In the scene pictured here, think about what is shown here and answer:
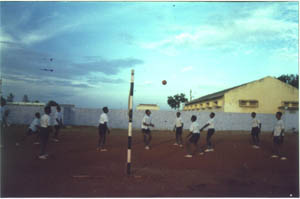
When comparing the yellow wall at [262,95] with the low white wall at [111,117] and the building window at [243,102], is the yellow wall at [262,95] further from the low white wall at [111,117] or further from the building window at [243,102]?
the low white wall at [111,117]

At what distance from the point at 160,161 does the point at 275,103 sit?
94.7 ft

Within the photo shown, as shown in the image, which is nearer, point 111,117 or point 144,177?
point 144,177

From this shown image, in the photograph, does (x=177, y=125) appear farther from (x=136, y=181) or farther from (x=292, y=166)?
(x=136, y=181)

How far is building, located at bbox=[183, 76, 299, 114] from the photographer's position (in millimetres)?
31172

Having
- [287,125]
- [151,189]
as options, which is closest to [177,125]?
[151,189]

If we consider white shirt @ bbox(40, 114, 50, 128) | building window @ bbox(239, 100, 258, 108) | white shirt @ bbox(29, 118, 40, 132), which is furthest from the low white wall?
white shirt @ bbox(40, 114, 50, 128)

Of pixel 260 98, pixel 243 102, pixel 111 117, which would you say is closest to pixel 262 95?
pixel 260 98

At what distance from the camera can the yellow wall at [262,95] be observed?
31156 mm

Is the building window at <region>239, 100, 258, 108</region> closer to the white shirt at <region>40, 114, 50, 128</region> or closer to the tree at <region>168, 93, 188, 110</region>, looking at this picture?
the white shirt at <region>40, 114, 50, 128</region>

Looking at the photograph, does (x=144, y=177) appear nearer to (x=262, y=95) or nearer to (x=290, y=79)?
(x=262, y=95)

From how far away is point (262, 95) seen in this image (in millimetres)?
31766

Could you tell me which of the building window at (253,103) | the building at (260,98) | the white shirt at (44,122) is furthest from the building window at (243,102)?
the white shirt at (44,122)

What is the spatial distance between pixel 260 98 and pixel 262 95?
47cm

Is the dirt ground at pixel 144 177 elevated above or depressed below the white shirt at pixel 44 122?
below
